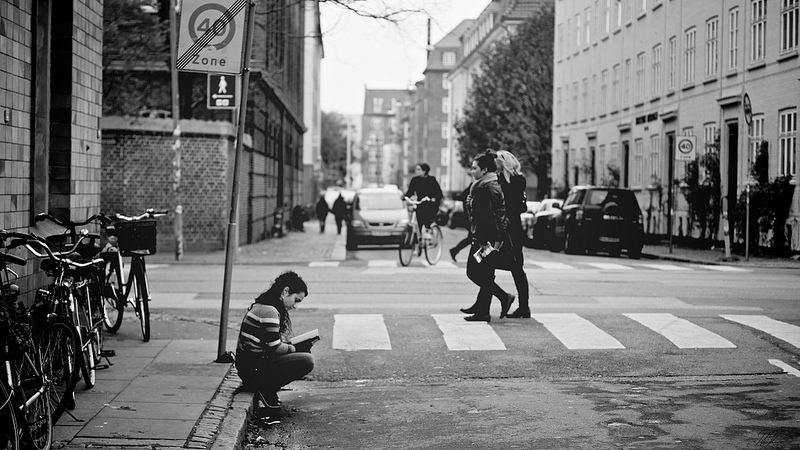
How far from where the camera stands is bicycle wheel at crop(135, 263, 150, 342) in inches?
425

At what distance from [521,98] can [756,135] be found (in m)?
34.1

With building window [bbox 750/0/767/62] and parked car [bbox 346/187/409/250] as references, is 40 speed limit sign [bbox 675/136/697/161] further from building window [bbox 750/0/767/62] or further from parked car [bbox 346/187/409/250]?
parked car [bbox 346/187/409/250]

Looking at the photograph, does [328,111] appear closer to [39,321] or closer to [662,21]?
[662,21]

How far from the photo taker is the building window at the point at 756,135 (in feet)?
99.1

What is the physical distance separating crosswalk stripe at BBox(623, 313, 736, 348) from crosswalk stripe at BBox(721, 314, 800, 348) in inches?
21.9

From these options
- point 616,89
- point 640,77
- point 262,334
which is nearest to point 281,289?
point 262,334

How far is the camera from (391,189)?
3247cm

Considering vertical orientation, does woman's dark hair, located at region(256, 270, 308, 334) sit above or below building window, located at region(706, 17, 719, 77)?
below

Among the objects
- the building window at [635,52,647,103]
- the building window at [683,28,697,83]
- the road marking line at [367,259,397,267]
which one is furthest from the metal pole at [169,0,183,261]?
the building window at [635,52,647,103]

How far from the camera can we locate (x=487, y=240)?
1286cm

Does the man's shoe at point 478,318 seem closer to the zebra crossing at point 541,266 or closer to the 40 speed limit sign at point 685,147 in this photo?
the zebra crossing at point 541,266

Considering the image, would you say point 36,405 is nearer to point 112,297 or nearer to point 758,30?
point 112,297

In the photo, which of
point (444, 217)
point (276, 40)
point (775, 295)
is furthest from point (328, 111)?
point (775, 295)

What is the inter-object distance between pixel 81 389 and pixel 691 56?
31737 mm
